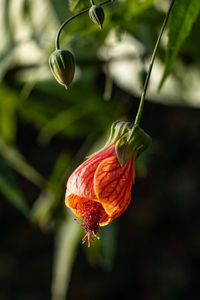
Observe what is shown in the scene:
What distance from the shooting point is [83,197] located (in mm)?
476

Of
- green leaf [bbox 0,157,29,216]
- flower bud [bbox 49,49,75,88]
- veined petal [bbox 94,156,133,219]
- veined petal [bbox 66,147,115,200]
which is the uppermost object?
flower bud [bbox 49,49,75,88]

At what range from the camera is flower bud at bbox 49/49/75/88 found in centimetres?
50

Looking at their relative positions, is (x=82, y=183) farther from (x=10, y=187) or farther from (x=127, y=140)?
(x=10, y=187)

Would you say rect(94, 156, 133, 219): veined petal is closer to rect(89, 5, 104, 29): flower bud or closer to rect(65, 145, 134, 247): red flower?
rect(65, 145, 134, 247): red flower

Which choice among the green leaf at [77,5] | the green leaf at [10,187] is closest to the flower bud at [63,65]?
the green leaf at [77,5]

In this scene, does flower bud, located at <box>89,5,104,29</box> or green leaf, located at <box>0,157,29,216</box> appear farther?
green leaf, located at <box>0,157,29,216</box>

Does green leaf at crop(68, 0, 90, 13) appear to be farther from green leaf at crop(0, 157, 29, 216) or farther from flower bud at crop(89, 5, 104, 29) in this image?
green leaf at crop(0, 157, 29, 216)

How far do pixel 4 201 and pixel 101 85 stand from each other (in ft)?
3.11

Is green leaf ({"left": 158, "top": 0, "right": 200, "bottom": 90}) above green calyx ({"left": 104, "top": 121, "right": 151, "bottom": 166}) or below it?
above

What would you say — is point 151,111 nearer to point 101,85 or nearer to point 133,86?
point 101,85

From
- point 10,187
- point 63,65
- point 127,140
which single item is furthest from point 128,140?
point 10,187

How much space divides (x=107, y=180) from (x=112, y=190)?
0.01m

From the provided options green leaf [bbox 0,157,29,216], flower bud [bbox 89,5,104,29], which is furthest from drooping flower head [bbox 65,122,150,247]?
green leaf [bbox 0,157,29,216]

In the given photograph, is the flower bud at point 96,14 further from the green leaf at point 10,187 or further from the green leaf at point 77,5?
the green leaf at point 10,187
